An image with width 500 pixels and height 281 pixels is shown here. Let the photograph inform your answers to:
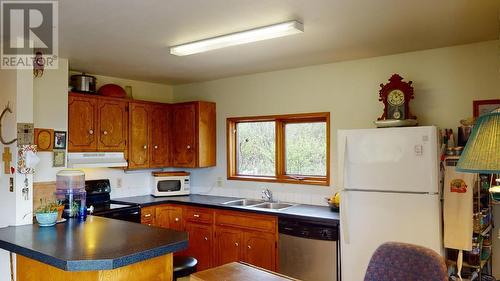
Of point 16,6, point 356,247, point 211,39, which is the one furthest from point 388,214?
point 16,6

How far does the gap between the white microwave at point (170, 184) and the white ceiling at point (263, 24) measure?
1575 mm

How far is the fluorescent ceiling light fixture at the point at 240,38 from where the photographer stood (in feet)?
9.19

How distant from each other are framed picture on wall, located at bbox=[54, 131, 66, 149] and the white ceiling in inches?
30.5

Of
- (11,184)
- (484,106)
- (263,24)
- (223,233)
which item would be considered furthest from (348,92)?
(11,184)

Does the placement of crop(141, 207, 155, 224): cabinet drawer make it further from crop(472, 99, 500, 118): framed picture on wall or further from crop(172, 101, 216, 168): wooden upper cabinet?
crop(472, 99, 500, 118): framed picture on wall

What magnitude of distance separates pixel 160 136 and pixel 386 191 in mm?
3140

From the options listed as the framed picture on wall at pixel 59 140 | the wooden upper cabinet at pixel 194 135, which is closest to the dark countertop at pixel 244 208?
the wooden upper cabinet at pixel 194 135

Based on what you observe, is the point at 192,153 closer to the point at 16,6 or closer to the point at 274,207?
the point at 274,207

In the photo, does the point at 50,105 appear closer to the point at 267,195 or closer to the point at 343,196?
the point at 267,195

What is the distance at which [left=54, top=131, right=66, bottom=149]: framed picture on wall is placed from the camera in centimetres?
396

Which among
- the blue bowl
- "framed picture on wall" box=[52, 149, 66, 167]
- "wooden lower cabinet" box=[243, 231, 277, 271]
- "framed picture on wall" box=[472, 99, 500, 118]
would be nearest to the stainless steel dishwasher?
"wooden lower cabinet" box=[243, 231, 277, 271]

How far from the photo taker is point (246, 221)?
4047mm

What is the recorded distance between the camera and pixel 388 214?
3057 mm

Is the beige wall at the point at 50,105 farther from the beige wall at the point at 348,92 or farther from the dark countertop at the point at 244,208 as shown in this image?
the beige wall at the point at 348,92
